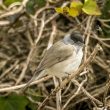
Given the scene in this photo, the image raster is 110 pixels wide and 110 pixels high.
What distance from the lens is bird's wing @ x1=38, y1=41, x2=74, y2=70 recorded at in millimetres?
3902

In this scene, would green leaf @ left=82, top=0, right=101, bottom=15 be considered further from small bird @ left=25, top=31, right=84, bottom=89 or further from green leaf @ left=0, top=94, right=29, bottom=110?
green leaf @ left=0, top=94, right=29, bottom=110

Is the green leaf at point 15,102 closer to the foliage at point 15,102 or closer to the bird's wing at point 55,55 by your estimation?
the foliage at point 15,102

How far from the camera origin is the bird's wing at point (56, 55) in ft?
12.8

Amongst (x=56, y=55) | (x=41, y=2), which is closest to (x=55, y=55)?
(x=56, y=55)

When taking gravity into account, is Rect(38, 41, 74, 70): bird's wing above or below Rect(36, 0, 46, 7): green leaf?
above

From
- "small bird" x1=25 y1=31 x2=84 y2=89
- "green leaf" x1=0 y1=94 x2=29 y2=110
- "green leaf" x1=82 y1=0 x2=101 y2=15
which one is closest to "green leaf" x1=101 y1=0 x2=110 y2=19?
"green leaf" x1=82 y1=0 x2=101 y2=15

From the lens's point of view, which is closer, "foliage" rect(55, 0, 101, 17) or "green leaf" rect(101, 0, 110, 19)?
"foliage" rect(55, 0, 101, 17)

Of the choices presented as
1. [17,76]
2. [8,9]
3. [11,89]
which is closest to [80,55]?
[11,89]

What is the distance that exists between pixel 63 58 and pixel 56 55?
0.06 meters

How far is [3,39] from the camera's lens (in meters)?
4.98

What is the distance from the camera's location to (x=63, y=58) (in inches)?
156

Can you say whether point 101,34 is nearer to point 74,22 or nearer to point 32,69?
point 74,22

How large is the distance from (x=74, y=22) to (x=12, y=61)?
2.28 feet

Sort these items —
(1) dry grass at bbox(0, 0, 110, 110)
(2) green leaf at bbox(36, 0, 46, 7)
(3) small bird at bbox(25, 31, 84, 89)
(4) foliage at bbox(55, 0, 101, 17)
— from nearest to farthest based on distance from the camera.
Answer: (3) small bird at bbox(25, 31, 84, 89)
(4) foliage at bbox(55, 0, 101, 17)
(1) dry grass at bbox(0, 0, 110, 110)
(2) green leaf at bbox(36, 0, 46, 7)
